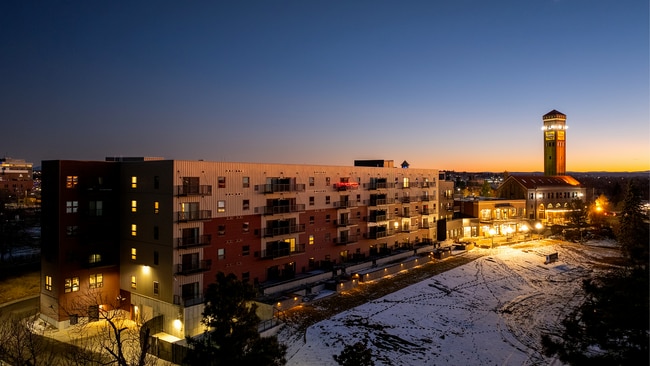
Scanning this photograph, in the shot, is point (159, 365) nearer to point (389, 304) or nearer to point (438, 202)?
point (389, 304)

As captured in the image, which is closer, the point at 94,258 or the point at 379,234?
the point at 94,258

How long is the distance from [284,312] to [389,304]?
10089 millimetres

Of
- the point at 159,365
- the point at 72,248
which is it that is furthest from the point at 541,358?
the point at 72,248

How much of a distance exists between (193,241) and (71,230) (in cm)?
1065

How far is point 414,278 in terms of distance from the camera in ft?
163

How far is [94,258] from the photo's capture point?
1486 inches

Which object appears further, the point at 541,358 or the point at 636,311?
the point at 541,358

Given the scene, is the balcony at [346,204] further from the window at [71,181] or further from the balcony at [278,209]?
the window at [71,181]

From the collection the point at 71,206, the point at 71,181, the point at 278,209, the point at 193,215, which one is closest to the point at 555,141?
Answer: the point at 278,209

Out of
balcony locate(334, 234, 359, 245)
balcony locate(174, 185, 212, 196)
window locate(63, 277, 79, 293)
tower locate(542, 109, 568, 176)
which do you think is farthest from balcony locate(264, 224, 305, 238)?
tower locate(542, 109, 568, 176)

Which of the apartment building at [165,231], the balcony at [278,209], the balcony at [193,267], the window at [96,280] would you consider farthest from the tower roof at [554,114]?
the window at [96,280]

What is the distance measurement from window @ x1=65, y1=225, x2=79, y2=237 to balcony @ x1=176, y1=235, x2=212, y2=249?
9501 millimetres

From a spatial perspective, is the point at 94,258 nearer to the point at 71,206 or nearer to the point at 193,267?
the point at 71,206

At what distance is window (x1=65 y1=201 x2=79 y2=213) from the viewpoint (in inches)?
1430
